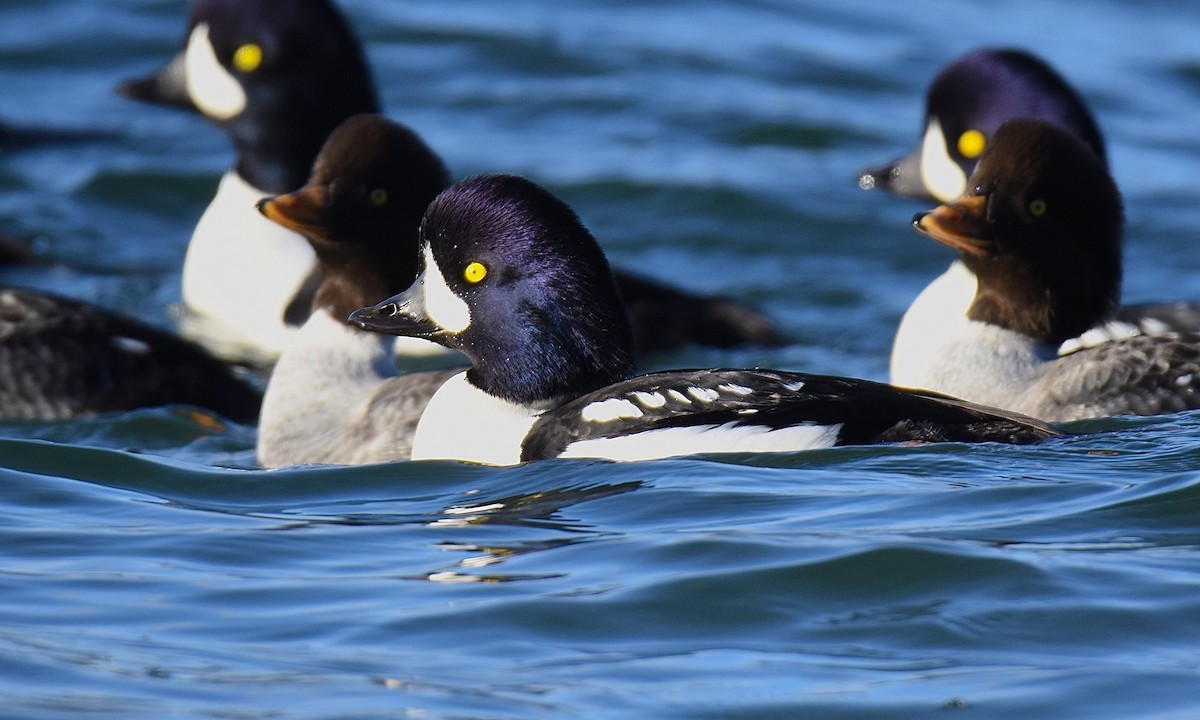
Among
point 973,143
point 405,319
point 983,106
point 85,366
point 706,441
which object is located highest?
point 983,106

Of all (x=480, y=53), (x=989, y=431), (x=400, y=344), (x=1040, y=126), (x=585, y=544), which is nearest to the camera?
(x=585, y=544)

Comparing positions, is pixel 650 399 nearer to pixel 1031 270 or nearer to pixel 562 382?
pixel 562 382

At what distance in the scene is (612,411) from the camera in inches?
225

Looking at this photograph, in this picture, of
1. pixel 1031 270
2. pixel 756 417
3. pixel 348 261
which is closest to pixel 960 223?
pixel 1031 270

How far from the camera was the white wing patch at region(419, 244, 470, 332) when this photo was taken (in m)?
6.21

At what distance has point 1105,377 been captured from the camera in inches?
263

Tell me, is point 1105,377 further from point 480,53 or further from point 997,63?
point 480,53

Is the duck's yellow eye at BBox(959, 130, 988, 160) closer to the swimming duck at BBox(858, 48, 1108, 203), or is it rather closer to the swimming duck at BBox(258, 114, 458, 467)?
the swimming duck at BBox(858, 48, 1108, 203)

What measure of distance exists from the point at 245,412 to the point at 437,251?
2419 millimetres

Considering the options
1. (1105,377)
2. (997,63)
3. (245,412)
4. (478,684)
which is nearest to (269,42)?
(245,412)

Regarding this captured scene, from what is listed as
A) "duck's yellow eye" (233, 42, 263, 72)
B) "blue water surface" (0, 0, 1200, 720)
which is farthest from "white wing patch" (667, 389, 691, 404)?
"duck's yellow eye" (233, 42, 263, 72)

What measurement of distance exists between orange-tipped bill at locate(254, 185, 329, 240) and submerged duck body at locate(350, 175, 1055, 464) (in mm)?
1054

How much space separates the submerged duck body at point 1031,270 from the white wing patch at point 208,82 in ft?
14.7

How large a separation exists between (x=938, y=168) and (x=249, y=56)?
3422 millimetres
